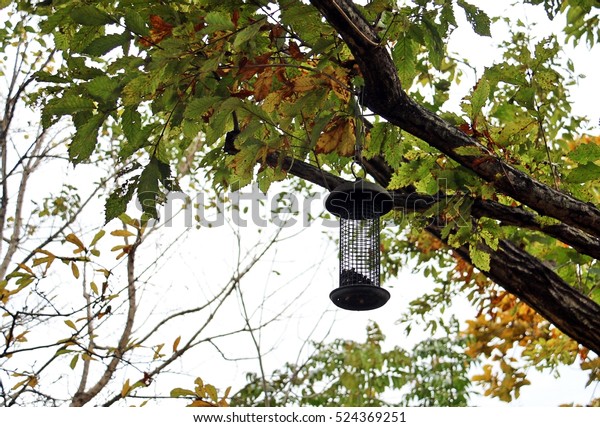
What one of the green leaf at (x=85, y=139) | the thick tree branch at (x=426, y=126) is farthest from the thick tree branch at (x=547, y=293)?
the green leaf at (x=85, y=139)

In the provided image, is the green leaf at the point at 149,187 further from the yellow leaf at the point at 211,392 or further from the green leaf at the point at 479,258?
the green leaf at the point at 479,258

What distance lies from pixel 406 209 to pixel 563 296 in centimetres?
84

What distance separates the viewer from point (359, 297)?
127 inches

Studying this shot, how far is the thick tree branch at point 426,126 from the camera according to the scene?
2.22m

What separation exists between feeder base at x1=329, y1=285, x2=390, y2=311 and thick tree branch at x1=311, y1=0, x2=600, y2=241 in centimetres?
85

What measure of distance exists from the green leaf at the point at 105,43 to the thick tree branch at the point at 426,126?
59cm

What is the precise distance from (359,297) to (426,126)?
3.37ft

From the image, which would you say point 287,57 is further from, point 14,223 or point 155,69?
point 14,223

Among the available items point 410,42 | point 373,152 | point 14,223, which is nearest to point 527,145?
point 373,152

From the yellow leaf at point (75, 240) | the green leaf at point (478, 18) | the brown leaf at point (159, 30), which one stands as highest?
the green leaf at point (478, 18)

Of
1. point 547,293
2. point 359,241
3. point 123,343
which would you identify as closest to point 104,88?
point 359,241

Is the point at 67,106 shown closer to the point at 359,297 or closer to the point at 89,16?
the point at 89,16

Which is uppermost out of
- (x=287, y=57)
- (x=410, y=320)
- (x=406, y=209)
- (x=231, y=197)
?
(x=231, y=197)

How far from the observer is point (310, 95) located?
2.40 metres
